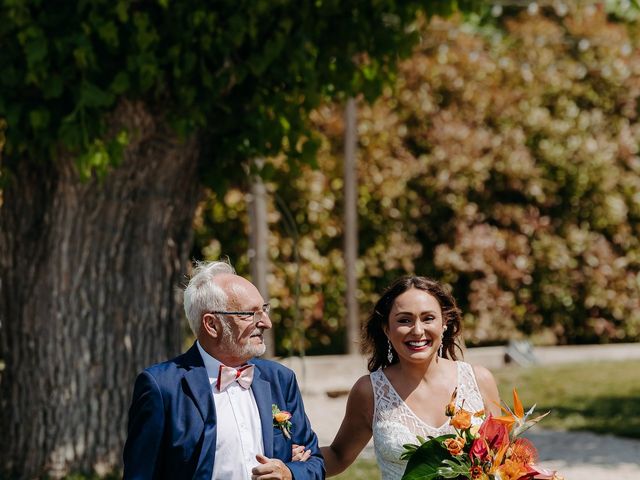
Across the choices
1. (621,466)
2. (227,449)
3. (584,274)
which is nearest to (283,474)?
(227,449)

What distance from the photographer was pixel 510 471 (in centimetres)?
365

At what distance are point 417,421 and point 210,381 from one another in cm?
91

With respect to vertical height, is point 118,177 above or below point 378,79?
below

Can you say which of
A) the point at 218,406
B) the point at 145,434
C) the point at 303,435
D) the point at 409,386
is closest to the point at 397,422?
the point at 409,386

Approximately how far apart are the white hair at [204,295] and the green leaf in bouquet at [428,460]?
793 millimetres

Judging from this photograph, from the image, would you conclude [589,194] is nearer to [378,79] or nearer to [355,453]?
[378,79]

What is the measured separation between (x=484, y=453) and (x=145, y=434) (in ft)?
3.45

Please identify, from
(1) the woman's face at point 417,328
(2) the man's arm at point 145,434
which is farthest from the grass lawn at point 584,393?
(2) the man's arm at point 145,434

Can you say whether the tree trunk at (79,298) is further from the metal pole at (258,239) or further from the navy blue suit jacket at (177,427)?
the metal pole at (258,239)

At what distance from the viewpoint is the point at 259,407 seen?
3.83m

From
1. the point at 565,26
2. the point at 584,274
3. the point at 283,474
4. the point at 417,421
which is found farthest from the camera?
the point at 565,26

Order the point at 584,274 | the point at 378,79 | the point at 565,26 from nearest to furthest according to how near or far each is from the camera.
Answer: the point at 378,79 < the point at 584,274 < the point at 565,26

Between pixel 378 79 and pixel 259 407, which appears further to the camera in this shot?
pixel 378 79

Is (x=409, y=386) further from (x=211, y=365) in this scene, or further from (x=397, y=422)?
(x=211, y=365)
